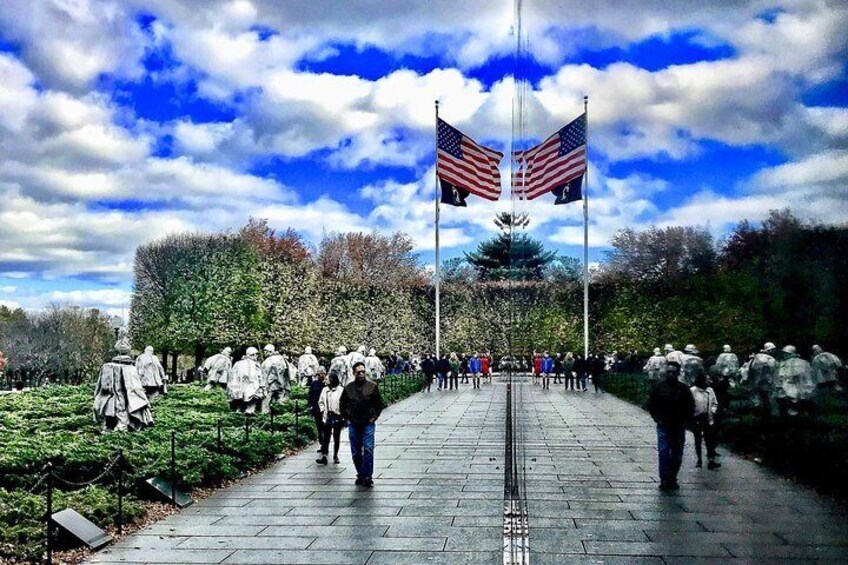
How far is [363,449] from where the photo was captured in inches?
449

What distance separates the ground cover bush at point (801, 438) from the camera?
1366 millimetres

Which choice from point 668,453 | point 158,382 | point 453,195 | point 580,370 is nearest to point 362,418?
point 580,370

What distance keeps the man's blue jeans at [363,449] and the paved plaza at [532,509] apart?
26cm

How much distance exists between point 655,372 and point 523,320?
2.69m

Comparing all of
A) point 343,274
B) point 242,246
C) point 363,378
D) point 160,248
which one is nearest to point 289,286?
point 242,246

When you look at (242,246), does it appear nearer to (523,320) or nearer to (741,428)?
(523,320)

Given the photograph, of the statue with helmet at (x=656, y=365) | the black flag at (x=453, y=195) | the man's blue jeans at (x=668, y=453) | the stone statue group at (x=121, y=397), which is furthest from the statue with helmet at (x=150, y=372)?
the statue with helmet at (x=656, y=365)

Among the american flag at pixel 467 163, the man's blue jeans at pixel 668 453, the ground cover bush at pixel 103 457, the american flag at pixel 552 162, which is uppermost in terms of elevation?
the american flag at pixel 467 163

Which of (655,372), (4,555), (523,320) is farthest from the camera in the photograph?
(4,555)

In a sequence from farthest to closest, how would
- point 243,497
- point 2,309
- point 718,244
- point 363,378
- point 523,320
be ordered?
point 2,309
point 363,378
point 243,497
point 523,320
point 718,244

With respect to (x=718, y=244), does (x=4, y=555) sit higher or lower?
lower

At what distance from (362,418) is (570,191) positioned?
7.95m

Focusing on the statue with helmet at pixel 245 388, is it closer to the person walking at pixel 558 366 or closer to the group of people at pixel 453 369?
the person walking at pixel 558 366

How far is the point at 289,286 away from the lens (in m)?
51.9
